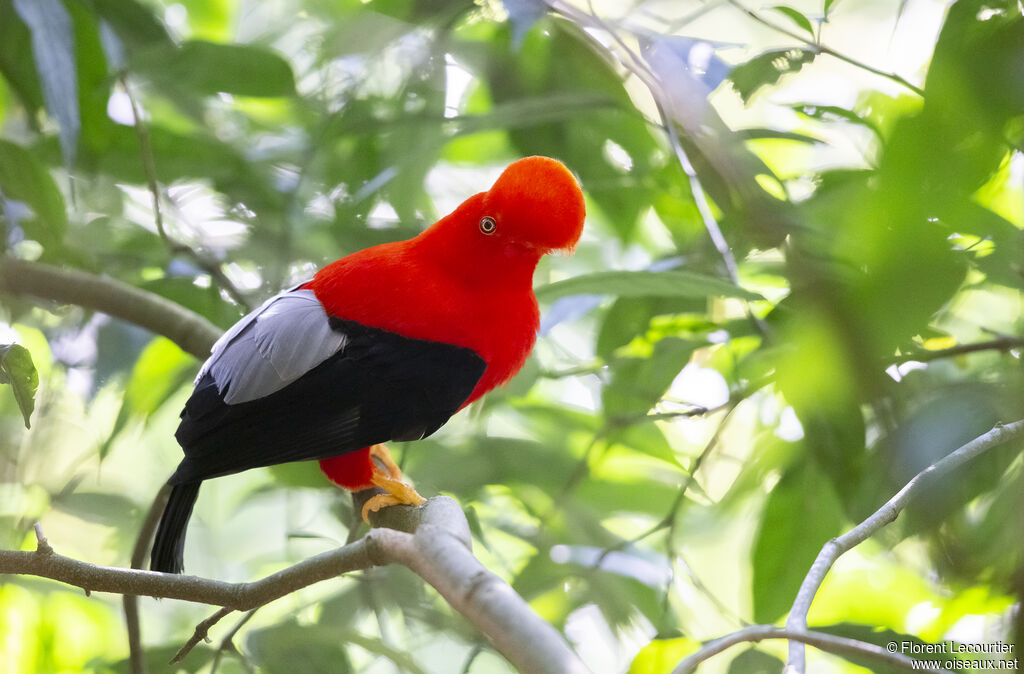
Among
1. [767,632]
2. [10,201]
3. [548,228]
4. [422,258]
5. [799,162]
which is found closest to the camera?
[767,632]

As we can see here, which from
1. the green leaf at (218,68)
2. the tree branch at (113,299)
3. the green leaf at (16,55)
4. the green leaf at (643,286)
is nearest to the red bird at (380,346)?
the green leaf at (643,286)

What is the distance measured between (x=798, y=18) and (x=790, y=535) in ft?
2.28

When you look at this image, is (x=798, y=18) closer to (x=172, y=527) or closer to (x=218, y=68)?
(x=218, y=68)

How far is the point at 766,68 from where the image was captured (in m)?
1.14

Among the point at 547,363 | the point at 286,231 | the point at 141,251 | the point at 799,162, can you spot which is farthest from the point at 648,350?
the point at 141,251

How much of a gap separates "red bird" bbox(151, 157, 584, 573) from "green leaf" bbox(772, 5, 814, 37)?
1.65ft

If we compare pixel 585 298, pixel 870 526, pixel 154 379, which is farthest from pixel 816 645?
pixel 154 379

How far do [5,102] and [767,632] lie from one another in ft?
5.04

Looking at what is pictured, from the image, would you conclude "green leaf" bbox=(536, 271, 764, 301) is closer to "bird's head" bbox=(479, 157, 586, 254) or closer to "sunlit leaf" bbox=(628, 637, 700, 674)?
"bird's head" bbox=(479, 157, 586, 254)

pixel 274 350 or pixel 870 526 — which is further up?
pixel 870 526

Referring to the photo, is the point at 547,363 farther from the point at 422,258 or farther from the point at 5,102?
the point at 5,102

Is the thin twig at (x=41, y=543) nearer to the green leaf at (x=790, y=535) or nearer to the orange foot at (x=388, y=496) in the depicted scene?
the orange foot at (x=388, y=496)

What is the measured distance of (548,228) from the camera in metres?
0.89

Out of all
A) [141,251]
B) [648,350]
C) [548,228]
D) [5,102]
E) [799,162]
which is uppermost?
[799,162]
